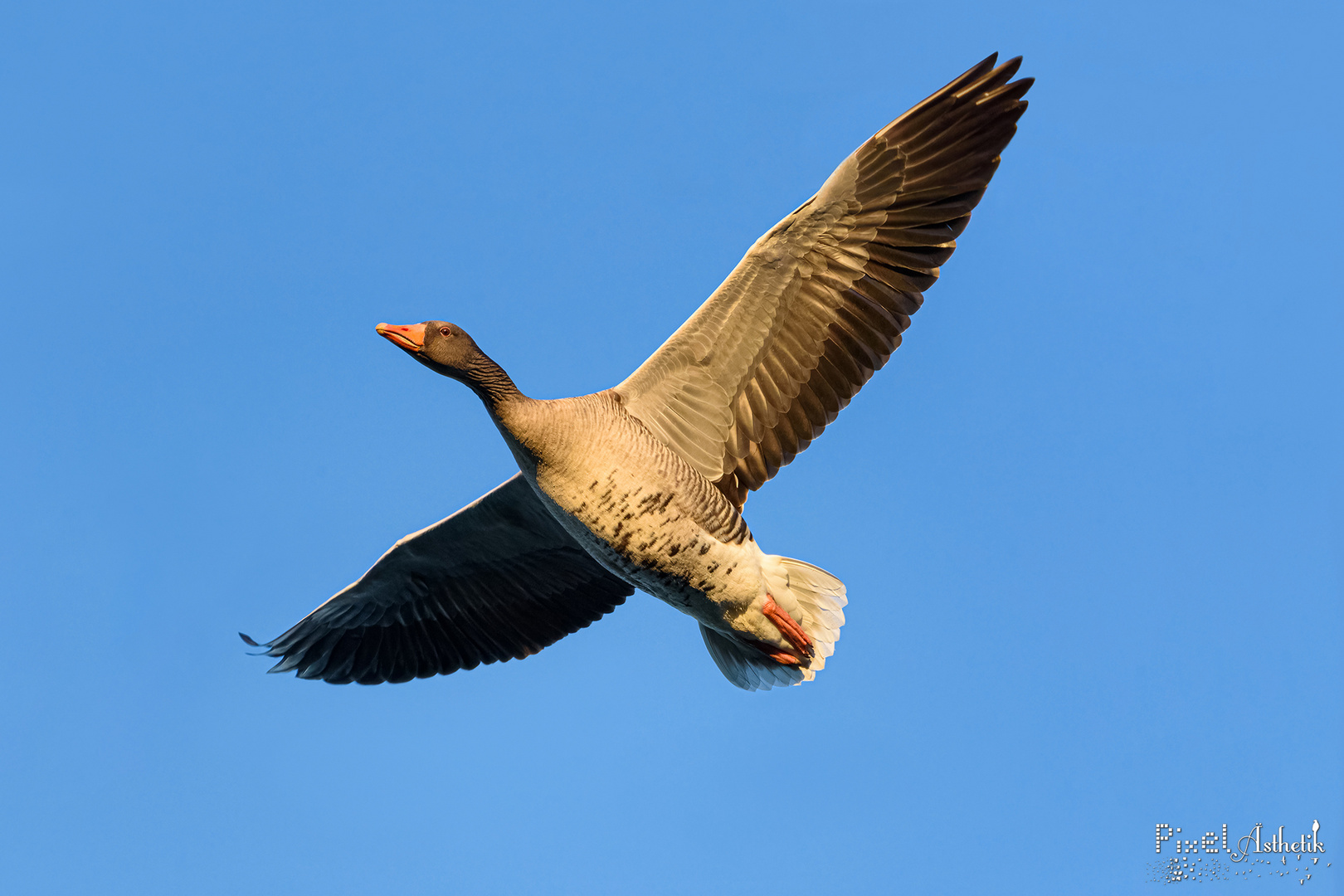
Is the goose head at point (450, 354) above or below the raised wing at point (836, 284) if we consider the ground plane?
below

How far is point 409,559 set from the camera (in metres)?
12.0

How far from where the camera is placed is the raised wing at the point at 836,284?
10.2 meters

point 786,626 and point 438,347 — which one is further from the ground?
point 438,347

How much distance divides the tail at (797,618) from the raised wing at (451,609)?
1551 millimetres

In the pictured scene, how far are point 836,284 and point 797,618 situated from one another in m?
2.98

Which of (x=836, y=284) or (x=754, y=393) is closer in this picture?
(x=836, y=284)

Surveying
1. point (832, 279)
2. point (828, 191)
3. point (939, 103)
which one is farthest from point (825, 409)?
point (939, 103)

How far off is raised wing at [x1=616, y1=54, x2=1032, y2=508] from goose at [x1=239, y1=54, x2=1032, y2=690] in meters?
0.01

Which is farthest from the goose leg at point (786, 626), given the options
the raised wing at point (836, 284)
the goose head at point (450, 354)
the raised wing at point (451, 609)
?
the goose head at point (450, 354)

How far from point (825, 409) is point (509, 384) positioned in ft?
9.24

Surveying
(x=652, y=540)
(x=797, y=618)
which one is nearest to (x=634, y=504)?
(x=652, y=540)

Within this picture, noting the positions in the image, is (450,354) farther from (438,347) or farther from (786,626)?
(786,626)

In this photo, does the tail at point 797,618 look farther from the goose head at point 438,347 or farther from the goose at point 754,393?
the goose head at point 438,347

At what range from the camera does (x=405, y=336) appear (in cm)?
977
